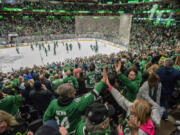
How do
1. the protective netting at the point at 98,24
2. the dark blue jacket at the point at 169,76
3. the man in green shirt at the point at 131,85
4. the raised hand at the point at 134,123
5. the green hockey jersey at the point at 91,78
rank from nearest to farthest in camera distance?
1. the raised hand at the point at 134,123
2. the man in green shirt at the point at 131,85
3. the dark blue jacket at the point at 169,76
4. the green hockey jersey at the point at 91,78
5. the protective netting at the point at 98,24

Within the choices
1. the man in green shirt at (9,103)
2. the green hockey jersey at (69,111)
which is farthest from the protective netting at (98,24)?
the green hockey jersey at (69,111)

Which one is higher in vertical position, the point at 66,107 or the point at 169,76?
the point at 169,76

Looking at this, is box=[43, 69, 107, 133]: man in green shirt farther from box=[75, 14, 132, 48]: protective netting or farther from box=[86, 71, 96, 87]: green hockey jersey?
box=[75, 14, 132, 48]: protective netting

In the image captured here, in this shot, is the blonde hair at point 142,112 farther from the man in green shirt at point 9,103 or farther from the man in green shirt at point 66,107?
the man in green shirt at point 9,103

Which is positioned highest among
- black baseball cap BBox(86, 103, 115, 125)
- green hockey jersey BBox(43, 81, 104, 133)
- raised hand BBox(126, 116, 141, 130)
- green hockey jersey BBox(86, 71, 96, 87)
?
black baseball cap BBox(86, 103, 115, 125)

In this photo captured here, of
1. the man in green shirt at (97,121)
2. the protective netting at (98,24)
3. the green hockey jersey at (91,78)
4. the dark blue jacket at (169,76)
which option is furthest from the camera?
the protective netting at (98,24)

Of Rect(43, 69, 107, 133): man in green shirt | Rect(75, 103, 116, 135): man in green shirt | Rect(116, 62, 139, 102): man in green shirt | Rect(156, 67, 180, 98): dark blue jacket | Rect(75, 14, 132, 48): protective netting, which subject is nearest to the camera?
Rect(75, 103, 116, 135): man in green shirt

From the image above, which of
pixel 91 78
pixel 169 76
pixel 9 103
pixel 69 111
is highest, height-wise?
pixel 169 76

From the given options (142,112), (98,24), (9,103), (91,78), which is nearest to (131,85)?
(142,112)

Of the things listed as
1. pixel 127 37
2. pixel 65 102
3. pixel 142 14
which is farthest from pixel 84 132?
pixel 142 14

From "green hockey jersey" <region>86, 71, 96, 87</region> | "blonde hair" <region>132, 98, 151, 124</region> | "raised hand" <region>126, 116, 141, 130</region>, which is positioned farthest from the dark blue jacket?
"green hockey jersey" <region>86, 71, 96, 87</region>

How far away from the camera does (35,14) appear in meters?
31.6

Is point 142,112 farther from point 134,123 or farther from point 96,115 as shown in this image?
point 96,115

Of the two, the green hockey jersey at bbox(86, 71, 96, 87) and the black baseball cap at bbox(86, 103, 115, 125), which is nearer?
the black baseball cap at bbox(86, 103, 115, 125)
